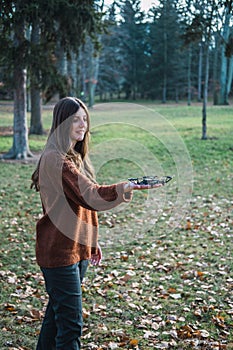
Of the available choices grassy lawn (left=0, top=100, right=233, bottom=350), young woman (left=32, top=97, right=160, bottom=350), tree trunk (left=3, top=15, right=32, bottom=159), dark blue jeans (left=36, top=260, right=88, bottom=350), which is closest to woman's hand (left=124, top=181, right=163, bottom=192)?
young woman (left=32, top=97, right=160, bottom=350)

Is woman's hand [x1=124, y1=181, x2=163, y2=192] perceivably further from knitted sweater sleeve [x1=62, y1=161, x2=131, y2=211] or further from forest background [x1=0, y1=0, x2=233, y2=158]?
forest background [x1=0, y1=0, x2=233, y2=158]

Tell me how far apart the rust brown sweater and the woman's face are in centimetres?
21

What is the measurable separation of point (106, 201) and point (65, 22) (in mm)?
11436

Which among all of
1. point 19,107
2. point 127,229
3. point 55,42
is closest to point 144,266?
point 127,229

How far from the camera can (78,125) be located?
9.47 ft

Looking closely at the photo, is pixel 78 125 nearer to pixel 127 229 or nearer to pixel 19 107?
pixel 127 229

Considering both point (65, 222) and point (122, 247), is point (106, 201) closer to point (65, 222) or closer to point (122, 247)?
point (65, 222)

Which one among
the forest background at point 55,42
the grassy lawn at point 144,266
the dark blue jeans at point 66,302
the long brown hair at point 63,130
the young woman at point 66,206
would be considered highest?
the forest background at point 55,42

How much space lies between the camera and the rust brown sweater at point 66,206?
2.69 meters

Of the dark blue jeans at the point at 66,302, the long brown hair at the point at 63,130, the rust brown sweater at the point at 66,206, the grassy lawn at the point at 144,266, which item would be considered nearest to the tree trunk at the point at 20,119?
the grassy lawn at the point at 144,266

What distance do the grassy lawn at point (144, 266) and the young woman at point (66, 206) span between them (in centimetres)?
48

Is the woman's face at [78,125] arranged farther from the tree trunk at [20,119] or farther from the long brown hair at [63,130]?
the tree trunk at [20,119]

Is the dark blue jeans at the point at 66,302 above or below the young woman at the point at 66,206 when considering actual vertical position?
below

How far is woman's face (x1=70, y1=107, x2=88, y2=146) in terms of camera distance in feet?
9.41
